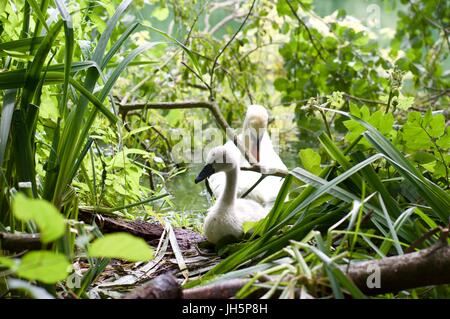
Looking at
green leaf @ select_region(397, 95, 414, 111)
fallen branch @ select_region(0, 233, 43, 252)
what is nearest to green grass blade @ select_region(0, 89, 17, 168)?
fallen branch @ select_region(0, 233, 43, 252)

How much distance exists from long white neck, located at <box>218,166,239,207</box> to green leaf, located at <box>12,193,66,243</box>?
983 millimetres

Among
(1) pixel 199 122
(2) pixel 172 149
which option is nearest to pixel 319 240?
(2) pixel 172 149

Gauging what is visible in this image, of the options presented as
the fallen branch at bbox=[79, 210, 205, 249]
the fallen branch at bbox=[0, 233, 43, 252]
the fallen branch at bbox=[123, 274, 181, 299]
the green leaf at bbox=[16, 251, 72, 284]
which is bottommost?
the fallen branch at bbox=[79, 210, 205, 249]

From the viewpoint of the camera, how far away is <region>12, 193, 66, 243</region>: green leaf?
62 centimetres

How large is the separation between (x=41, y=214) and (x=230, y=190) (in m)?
1.03

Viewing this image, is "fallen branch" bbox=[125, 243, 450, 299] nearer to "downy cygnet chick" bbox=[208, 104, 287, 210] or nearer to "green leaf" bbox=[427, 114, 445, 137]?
"green leaf" bbox=[427, 114, 445, 137]

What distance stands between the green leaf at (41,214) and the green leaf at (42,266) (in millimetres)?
31

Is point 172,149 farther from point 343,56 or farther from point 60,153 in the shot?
point 60,153

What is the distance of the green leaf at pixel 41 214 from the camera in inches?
24.6

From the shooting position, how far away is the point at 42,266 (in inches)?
26.9

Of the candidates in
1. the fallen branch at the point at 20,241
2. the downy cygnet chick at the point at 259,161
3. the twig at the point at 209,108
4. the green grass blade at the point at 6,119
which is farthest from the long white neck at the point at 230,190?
the fallen branch at the point at 20,241

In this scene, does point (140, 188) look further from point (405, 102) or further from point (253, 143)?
point (405, 102)

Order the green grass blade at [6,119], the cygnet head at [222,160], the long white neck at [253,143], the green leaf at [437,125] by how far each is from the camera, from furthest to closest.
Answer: the long white neck at [253,143], the cygnet head at [222,160], the green leaf at [437,125], the green grass blade at [6,119]

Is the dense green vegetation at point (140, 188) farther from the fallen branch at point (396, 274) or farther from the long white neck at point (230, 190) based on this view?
the long white neck at point (230, 190)
